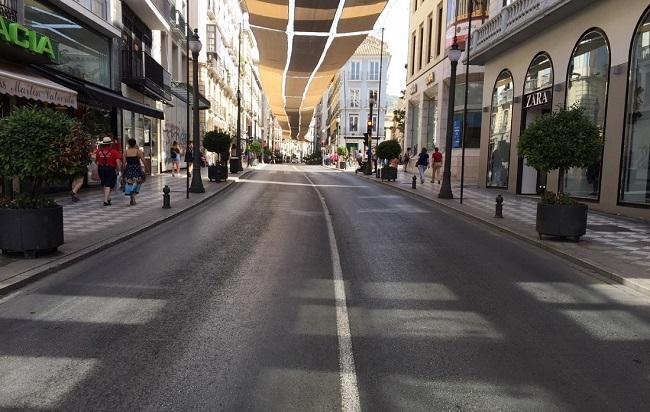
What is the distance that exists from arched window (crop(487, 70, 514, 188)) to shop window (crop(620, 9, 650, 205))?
8.28 m

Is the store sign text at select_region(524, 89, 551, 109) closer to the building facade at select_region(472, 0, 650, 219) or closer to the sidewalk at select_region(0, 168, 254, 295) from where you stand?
the building facade at select_region(472, 0, 650, 219)

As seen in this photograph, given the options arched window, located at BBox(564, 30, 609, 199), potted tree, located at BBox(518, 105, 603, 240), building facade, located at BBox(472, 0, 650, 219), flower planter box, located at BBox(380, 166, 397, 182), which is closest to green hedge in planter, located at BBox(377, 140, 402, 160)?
flower planter box, located at BBox(380, 166, 397, 182)

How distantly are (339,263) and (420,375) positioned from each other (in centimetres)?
393

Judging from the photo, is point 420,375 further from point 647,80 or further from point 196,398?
point 647,80

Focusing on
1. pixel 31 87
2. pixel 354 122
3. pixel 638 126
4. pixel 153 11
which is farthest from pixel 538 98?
pixel 354 122

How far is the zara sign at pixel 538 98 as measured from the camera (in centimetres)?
1872

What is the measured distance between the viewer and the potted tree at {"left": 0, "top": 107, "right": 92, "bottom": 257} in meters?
7.35

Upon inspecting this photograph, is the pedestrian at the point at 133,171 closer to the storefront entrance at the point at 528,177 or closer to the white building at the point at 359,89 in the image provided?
the storefront entrance at the point at 528,177

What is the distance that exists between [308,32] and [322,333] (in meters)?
30.4

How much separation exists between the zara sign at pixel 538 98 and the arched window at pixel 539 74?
0.20 metres

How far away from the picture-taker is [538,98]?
64.1 ft

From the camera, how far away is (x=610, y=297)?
6.41 metres

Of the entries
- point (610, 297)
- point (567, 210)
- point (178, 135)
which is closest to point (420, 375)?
point (610, 297)

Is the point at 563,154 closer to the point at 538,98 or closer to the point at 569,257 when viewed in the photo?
the point at 569,257
